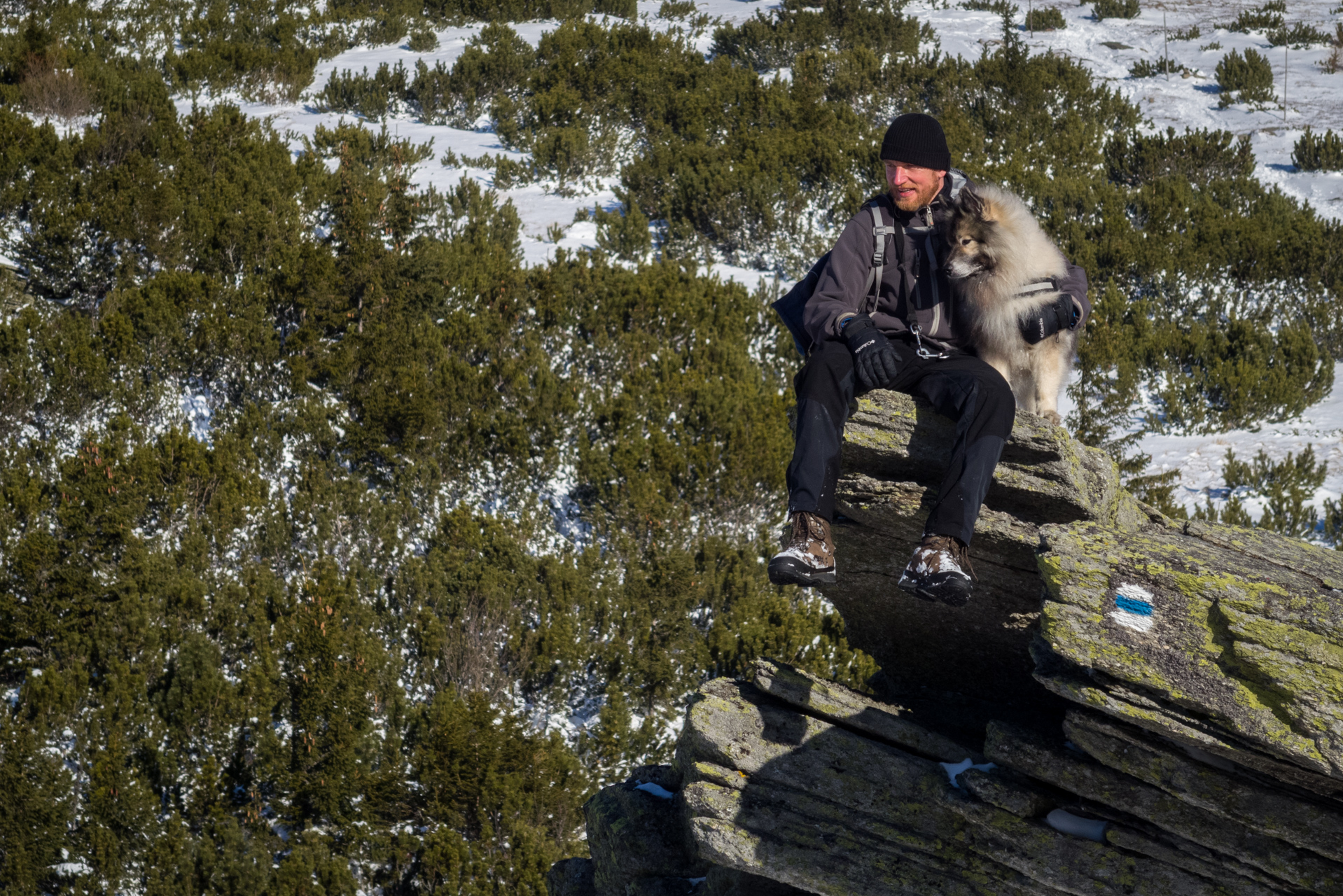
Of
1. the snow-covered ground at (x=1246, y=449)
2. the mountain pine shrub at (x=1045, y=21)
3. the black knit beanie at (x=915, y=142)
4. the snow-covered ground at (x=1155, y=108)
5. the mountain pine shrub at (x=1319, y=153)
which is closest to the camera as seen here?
the black knit beanie at (x=915, y=142)

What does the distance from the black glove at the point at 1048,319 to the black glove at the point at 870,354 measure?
1.82 feet

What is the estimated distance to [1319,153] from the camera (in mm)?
11906

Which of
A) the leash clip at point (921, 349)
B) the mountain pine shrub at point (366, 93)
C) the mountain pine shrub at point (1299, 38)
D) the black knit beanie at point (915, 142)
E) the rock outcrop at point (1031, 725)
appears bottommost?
the rock outcrop at point (1031, 725)

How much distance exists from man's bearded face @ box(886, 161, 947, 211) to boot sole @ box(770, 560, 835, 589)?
64.6 inches

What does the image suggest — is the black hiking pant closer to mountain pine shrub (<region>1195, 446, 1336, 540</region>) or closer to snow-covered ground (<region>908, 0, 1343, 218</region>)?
mountain pine shrub (<region>1195, 446, 1336, 540</region>)

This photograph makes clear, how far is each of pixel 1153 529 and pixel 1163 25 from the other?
18.0m

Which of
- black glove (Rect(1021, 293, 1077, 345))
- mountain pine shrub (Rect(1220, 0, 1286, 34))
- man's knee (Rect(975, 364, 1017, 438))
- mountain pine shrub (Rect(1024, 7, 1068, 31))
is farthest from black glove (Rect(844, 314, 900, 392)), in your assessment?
mountain pine shrub (Rect(1220, 0, 1286, 34))

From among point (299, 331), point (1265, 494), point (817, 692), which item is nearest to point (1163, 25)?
point (1265, 494)

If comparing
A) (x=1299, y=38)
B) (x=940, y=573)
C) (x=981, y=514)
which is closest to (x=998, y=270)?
(x=981, y=514)

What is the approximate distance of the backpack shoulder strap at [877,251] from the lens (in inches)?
146

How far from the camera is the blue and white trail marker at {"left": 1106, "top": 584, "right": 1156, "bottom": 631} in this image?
9.07 feet

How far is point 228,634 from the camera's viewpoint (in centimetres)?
570

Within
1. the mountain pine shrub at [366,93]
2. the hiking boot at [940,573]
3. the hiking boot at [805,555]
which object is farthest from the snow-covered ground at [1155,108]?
the hiking boot at [805,555]

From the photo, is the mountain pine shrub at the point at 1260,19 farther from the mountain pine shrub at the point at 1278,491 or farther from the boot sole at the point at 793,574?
the boot sole at the point at 793,574
